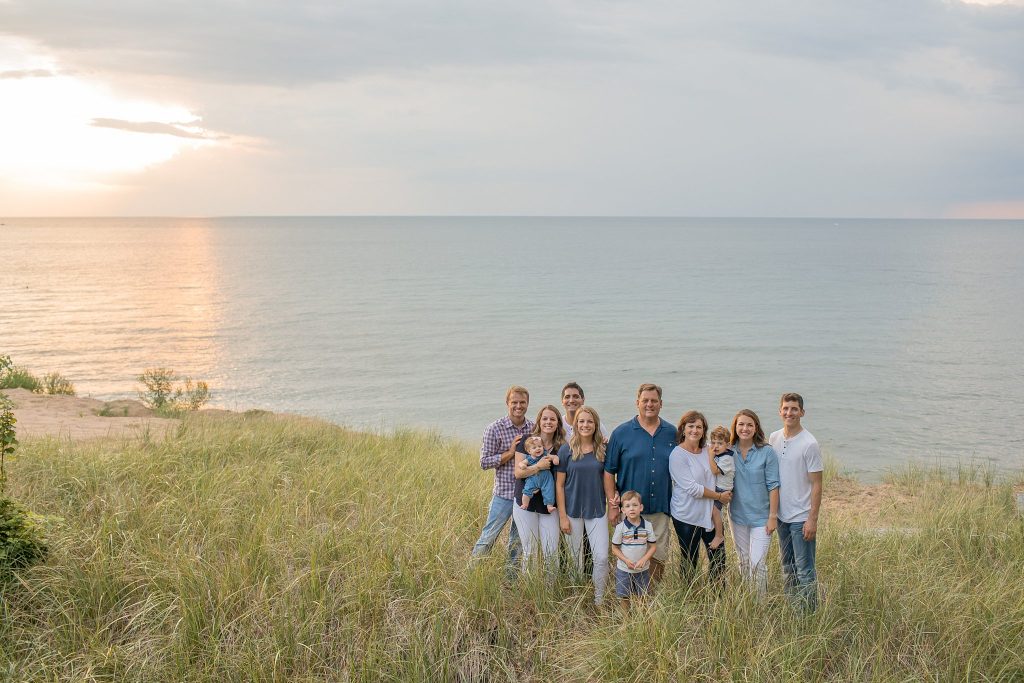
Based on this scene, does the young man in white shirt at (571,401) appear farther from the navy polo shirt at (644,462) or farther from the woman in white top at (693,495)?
the woman in white top at (693,495)

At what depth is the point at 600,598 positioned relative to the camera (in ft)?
21.1

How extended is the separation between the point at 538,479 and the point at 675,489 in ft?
3.69

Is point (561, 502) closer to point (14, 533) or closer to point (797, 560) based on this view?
point (797, 560)

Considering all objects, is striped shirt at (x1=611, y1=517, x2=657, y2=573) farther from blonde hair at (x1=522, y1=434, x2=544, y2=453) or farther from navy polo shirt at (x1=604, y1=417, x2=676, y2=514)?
blonde hair at (x1=522, y1=434, x2=544, y2=453)

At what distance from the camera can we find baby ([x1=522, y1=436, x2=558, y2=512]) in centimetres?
662

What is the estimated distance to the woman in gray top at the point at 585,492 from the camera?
259 inches

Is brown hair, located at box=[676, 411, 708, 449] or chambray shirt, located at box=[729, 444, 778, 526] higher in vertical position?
brown hair, located at box=[676, 411, 708, 449]

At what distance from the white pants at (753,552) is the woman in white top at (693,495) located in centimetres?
21

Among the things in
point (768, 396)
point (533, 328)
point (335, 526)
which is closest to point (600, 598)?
point (335, 526)

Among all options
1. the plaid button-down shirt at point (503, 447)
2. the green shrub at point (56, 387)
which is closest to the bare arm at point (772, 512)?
the plaid button-down shirt at point (503, 447)

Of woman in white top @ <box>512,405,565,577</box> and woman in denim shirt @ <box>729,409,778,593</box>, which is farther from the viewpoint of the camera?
woman in white top @ <box>512,405,565,577</box>

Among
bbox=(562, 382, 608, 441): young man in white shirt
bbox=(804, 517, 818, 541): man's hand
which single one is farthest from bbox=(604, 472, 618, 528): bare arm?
bbox=(804, 517, 818, 541): man's hand

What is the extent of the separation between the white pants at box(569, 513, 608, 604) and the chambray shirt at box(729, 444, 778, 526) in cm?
113

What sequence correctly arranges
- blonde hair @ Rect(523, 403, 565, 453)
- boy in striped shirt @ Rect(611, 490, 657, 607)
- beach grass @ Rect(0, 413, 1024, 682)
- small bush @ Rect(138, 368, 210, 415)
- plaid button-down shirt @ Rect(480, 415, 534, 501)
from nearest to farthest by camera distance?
beach grass @ Rect(0, 413, 1024, 682) → boy in striped shirt @ Rect(611, 490, 657, 607) → blonde hair @ Rect(523, 403, 565, 453) → plaid button-down shirt @ Rect(480, 415, 534, 501) → small bush @ Rect(138, 368, 210, 415)
